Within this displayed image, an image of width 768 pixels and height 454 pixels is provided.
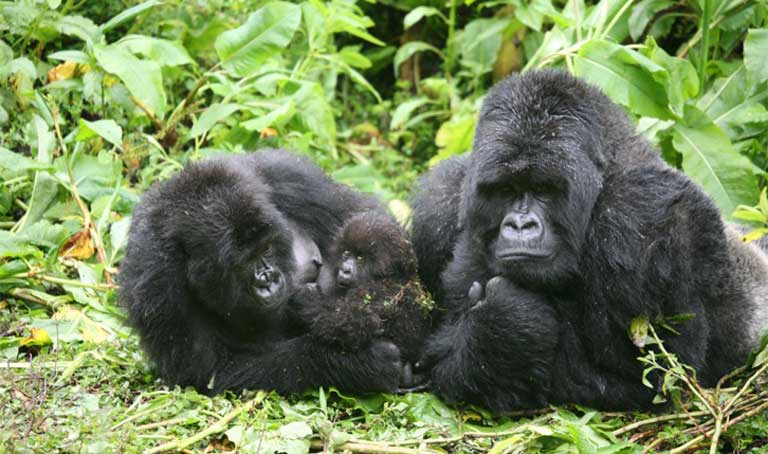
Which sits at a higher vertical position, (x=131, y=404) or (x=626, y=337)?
(x=626, y=337)

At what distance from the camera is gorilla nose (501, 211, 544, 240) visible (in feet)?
14.1

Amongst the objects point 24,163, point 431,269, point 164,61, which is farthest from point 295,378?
point 164,61

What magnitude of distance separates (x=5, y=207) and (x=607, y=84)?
3.46 m

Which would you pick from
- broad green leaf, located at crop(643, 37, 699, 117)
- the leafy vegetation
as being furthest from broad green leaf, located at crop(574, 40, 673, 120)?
broad green leaf, located at crop(643, 37, 699, 117)

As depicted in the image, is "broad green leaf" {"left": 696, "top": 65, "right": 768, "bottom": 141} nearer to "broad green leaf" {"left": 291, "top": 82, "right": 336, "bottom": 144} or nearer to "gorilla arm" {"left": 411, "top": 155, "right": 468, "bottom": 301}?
"gorilla arm" {"left": 411, "top": 155, "right": 468, "bottom": 301}

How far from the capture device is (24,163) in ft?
18.7

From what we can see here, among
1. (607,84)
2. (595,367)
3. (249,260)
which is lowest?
(595,367)

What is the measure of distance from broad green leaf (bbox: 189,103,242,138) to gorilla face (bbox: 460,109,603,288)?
248cm

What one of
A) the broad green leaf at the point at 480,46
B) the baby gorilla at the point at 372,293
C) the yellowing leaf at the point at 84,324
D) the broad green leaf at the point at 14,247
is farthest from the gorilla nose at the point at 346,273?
the broad green leaf at the point at 480,46

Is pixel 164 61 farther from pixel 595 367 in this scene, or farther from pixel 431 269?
pixel 595 367

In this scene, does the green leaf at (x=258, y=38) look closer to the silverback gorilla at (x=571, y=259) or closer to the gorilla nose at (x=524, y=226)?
the silverback gorilla at (x=571, y=259)

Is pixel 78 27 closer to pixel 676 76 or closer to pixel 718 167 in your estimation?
pixel 676 76

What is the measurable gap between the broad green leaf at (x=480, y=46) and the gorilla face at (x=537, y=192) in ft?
12.9

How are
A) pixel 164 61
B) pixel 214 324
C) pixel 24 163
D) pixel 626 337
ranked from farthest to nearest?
pixel 164 61, pixel 24 163, pixel 214 324, pixel 626 337
